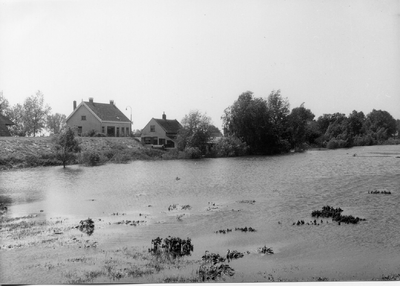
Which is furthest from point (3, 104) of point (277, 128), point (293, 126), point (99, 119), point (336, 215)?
point (336, 215)

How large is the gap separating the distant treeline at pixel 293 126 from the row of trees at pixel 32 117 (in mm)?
3850

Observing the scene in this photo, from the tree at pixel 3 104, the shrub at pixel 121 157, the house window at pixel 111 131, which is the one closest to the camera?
the tree at pixel 3 104

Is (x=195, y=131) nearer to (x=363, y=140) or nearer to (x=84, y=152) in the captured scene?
(x=84, y=152)

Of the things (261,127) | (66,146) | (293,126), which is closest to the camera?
(293,126)

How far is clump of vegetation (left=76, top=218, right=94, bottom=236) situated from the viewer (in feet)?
21.9

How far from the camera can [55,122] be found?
26.9 feet

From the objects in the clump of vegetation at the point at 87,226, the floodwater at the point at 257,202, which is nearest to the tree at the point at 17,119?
the floodwater at the point at 257,202

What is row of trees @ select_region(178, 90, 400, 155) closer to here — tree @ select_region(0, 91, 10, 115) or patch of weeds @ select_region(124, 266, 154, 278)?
patch of weeds @ select_region(124, 266, 154, 278)

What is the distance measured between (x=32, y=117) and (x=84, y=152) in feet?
6.91

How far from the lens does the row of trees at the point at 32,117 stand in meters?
7.50

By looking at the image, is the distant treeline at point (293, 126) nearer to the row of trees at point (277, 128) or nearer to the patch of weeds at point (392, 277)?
the row of trees at point (277, 128)

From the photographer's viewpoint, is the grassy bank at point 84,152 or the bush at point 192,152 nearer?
the grassy bank at point 84,152

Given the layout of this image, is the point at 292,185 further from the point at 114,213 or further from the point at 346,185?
the point at 114,213

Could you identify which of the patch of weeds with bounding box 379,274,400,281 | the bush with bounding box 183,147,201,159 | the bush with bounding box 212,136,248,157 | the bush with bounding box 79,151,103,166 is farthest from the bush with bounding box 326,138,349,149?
the bush with bounding box 79,151,103,166
